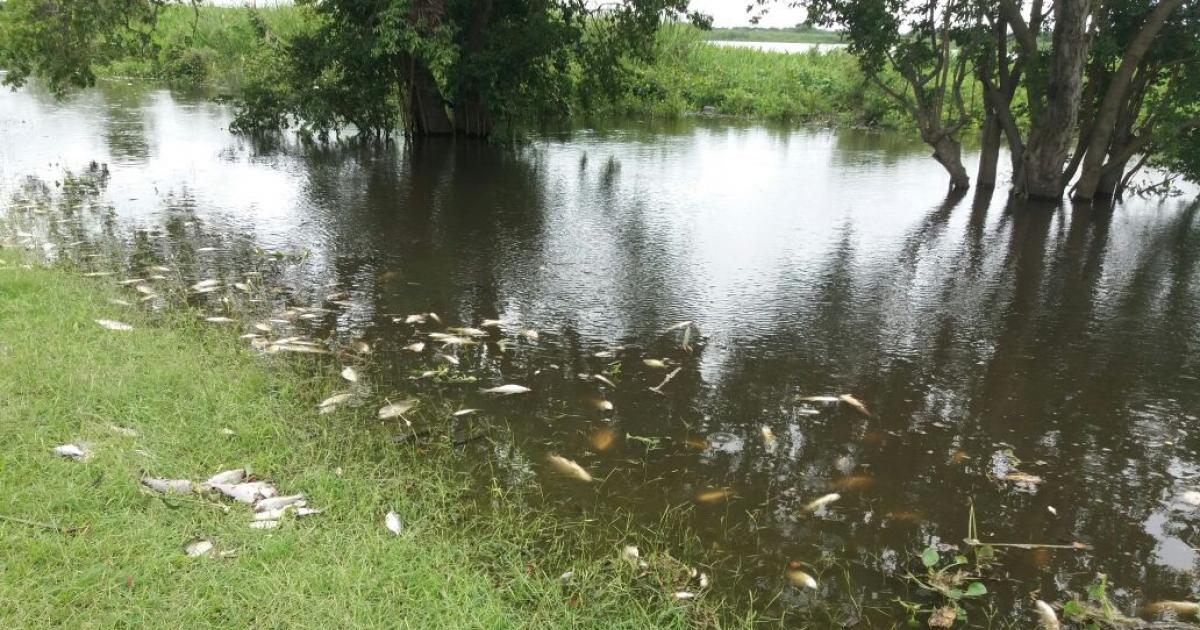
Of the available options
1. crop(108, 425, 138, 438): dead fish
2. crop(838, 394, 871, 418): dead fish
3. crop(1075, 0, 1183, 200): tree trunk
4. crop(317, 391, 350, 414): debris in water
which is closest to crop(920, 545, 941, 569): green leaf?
crop(838, 394, 871, 418): dead fish

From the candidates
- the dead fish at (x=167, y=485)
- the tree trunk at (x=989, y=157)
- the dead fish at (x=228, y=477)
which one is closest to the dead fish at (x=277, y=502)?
the dead fish at (x=228, y=477)

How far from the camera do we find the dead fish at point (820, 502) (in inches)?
153

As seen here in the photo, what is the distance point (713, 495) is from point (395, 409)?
6.32 ft

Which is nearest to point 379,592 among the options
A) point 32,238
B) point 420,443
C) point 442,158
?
point 420,443

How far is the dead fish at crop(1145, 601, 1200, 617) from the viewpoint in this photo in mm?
3291

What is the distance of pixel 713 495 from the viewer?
13.0ft

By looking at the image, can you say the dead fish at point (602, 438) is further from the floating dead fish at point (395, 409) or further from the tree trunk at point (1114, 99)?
the tree trunk at point (1114, 99)

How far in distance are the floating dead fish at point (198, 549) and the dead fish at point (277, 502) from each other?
31 cm

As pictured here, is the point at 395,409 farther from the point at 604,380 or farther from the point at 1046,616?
the point at 1046,616

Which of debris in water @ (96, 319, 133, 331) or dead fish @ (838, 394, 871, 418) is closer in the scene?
dead fish @ (838, 394, 871, 418)

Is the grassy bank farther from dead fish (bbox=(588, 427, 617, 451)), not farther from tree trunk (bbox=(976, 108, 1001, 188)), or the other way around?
tree trunk (bbox=(976, 108, 1001, 188))

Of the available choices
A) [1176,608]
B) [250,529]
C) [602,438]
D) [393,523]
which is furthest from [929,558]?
[250,529]

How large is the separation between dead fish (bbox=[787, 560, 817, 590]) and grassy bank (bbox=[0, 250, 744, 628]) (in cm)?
44

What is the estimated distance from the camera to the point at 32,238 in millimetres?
7824
